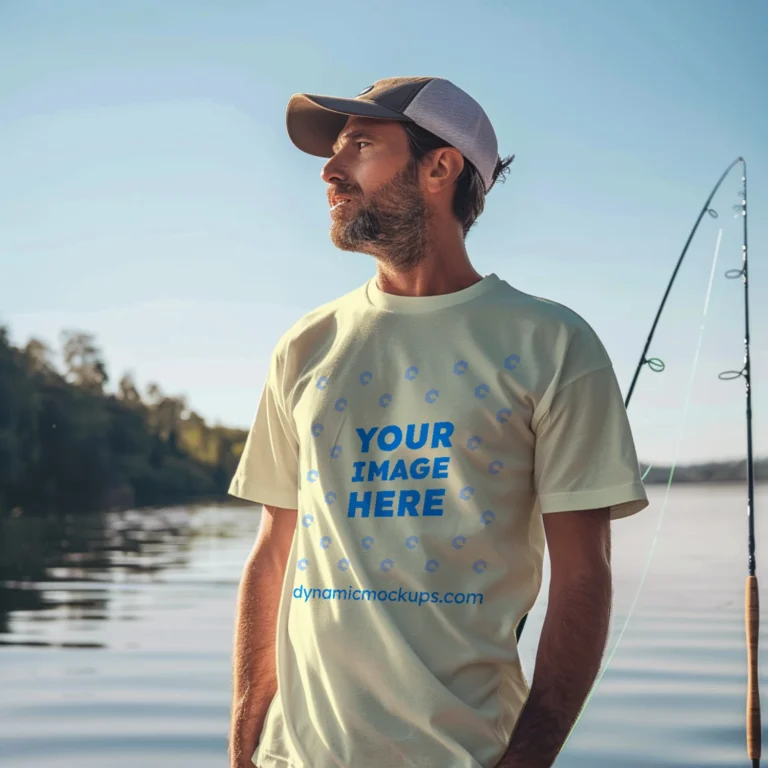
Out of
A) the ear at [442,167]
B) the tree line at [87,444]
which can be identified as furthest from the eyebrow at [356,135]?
the tree line at [87,444]

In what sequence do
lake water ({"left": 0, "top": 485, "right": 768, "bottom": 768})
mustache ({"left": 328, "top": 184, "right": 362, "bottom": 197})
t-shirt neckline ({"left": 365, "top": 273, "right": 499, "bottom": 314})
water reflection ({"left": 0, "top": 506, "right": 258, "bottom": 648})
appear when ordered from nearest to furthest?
t-shirt neckline ({"left": 365, "top": 273, "right": 499, "bottom": 314})
mustache ({"left": 328, "top": 184, "right": 362, "bottom": 197})
lake water ({"left": 0, "top": 485, "right": 768, "bottom": 768})
water reflection ({"left": 0, "top": 506, "right": 258, "bottom": 648})

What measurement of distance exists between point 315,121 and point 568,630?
1014mm

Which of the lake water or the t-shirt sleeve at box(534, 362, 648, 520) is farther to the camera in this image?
the lake water

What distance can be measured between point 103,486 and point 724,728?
38.9 m

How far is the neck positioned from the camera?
76.7 inches

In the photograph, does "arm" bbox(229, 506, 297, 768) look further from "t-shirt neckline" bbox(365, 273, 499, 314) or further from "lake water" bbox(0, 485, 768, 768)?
"lake water" bbox(0, 485, 768, 768)

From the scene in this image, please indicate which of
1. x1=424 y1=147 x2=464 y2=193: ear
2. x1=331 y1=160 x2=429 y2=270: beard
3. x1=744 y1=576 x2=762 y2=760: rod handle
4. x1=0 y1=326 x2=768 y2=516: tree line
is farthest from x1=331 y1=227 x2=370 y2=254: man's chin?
x1=0 y1=326 x2=768 y2=516: tree line

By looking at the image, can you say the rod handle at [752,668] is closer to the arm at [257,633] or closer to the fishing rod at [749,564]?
the fishing rod at [749,564]

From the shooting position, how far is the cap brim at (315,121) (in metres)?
2.01

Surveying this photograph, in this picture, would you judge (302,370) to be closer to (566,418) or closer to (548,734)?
(566,418)

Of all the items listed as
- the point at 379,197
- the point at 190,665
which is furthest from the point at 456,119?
the point at 190,665

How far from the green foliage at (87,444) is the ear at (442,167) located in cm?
3918

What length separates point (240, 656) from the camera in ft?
6.43

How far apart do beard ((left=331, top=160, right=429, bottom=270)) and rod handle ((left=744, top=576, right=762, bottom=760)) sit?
2.12 meters
